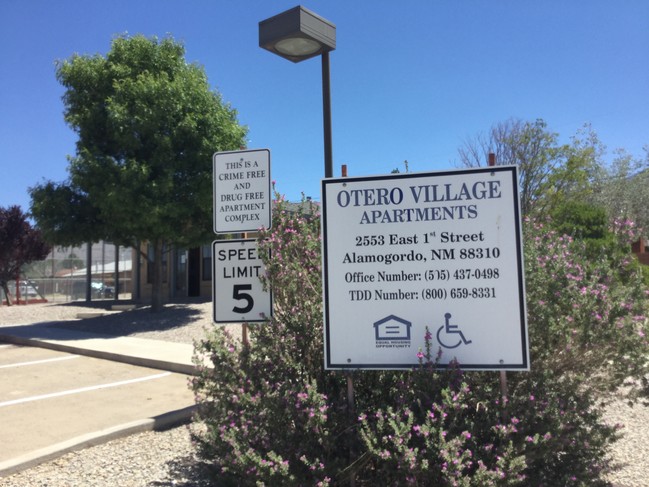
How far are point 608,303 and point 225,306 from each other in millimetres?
3031

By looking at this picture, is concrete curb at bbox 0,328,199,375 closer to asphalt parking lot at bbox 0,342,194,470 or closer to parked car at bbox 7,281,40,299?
asphalt parking lot at bbox 0,342,194,470

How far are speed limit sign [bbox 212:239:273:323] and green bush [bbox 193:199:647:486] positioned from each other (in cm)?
67

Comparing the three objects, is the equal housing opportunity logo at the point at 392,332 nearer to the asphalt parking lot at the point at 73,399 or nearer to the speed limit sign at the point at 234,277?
the speed limit sign at the point at 234,277

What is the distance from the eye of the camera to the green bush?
3277mm

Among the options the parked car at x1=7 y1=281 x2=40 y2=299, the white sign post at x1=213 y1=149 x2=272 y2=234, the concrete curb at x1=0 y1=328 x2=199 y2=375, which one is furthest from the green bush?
the parked car at x1=7 y1=281 x2=40 y2=299

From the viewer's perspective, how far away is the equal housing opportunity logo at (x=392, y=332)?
3.65m

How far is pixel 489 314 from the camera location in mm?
3561

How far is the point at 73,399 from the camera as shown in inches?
300

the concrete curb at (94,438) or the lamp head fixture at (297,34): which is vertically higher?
the lamp head fixture at (297,34)

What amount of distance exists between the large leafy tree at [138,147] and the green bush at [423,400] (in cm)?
1074

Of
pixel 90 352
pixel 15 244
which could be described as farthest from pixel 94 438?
pixel 15 244

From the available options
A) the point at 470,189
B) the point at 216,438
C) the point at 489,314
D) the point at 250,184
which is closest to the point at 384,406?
the point at 489,314

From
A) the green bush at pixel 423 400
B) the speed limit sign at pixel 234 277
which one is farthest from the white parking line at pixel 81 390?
the green bush at pixel 423 400

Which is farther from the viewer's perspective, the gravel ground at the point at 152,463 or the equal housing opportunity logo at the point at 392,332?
the gravel ground at the point at 152,463
